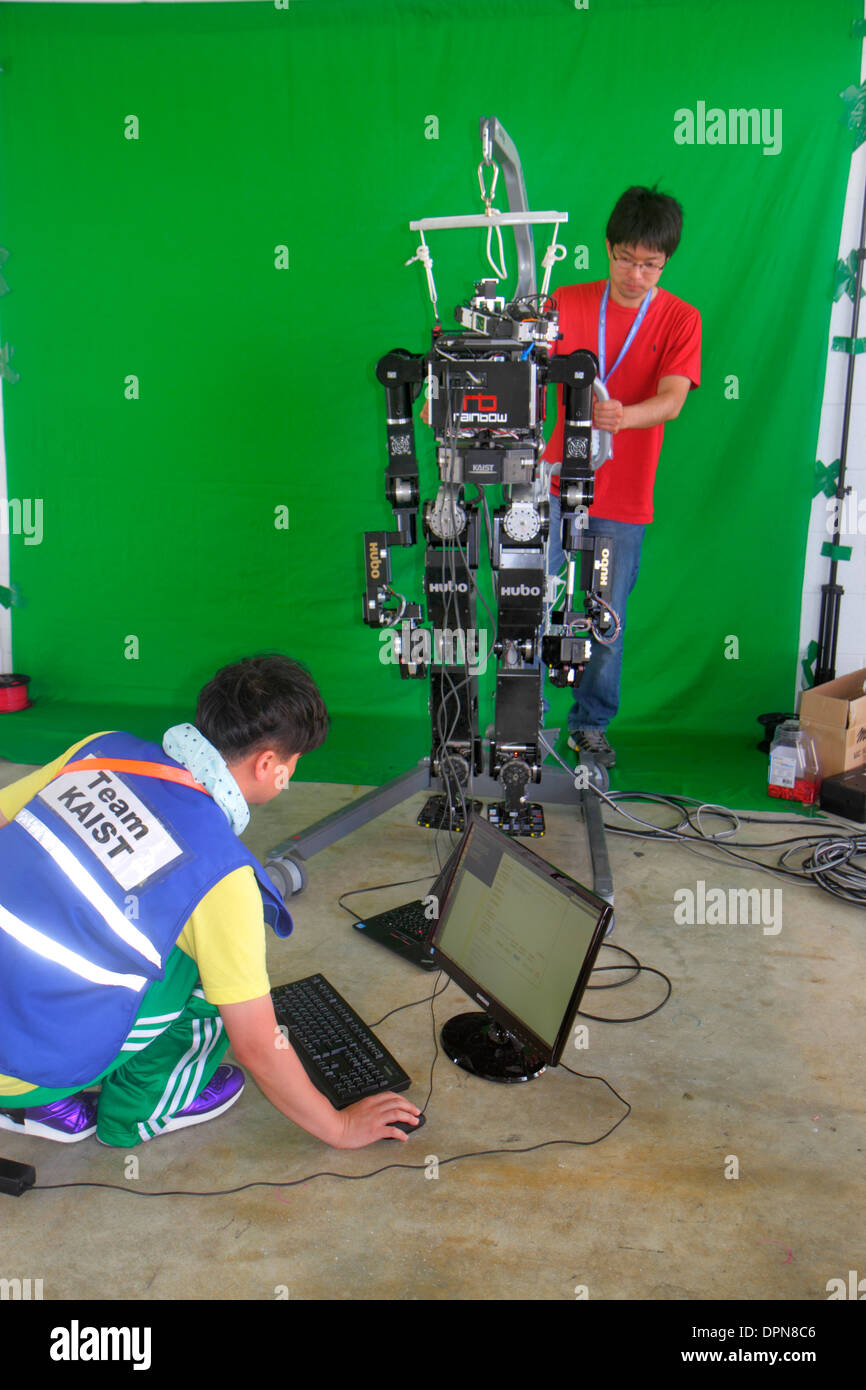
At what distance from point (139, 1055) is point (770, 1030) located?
4.46ft

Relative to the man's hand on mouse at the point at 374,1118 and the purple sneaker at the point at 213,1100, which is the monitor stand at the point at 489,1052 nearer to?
the man's hand on mouse at the point at 374,1118

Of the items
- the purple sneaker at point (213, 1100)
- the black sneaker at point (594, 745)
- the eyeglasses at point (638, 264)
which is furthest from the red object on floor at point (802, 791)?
the purple sneaker at point (213, 1100)

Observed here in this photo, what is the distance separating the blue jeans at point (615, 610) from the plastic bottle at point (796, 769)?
2.05 ft

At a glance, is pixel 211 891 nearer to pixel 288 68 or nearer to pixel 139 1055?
pixel 139 1055

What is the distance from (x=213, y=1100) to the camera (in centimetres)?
196

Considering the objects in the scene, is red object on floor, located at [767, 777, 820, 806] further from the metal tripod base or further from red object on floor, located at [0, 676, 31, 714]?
red object on floor, located at [0, 676, 31, 714]

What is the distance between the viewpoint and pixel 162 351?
432 cm

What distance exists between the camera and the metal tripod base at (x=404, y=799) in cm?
285

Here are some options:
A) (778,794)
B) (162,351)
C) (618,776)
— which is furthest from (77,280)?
(778,794)

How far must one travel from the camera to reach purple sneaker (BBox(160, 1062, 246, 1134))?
192 cm

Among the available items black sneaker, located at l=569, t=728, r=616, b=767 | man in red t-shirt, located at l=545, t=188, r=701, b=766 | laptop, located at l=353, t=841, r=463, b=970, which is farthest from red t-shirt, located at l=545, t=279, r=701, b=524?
laptop, located at l=353, t=841, r=463, b=970

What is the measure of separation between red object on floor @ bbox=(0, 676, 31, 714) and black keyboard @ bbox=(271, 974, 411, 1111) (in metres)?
2.88

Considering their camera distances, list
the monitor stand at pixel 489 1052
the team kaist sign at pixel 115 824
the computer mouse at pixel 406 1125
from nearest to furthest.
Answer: the team kaist sign at pixel 115 824 < the computer mouse at pixel 406 1125 < the monitor stand at pixel 489 1052

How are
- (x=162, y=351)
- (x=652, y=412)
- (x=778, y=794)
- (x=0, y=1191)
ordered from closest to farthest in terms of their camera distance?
(x=0, y=1191), (x=652, y=412), (x=778, y=794), (x=162, y=351)
